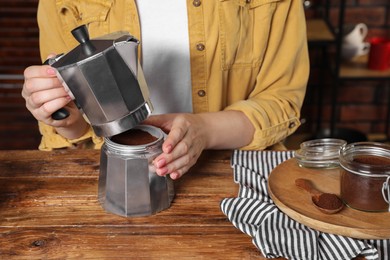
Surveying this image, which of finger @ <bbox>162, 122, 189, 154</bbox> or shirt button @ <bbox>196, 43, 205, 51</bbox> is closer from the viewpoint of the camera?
finger @ <bbox>162, 122, 189, 154</bbox>

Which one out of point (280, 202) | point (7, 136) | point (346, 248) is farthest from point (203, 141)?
point (7, 136)

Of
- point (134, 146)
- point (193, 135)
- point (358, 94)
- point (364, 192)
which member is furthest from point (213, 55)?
point (358, 94)

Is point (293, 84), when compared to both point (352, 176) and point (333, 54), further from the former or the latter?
point (333, 54)

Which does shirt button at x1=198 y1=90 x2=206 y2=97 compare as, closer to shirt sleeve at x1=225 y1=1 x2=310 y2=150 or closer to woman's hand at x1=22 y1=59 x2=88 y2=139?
shirt sleeve at x1=225 y1=1 x2=310 y2=150

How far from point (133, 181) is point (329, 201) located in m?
0.31

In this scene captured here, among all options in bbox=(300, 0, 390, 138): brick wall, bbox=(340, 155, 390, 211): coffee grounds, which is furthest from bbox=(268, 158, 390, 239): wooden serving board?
bbox=(300, 0, 390, 138): brick wall

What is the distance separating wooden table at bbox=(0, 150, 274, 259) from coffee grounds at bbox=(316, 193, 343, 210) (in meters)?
0.12

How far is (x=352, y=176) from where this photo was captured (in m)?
0.87

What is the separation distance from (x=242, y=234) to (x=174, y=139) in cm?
19

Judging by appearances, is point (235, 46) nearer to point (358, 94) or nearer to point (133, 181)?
point (133, 181)

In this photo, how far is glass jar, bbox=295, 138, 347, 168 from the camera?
39.9 inches

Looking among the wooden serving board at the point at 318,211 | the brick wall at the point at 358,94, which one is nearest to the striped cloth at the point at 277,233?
the wooden serving board at the point at 318,211

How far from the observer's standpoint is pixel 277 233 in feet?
2.79

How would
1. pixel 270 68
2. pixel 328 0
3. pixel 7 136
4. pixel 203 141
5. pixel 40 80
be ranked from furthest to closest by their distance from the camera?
1. pixel 7 136
2. pixel 328 0
3. pixel 270 68
4. pixel 203 141
5. pixel 40 80
